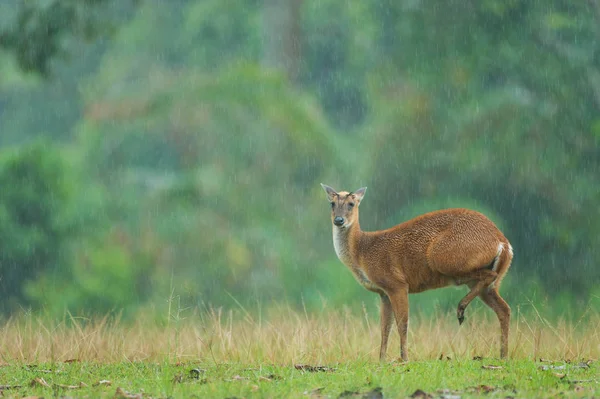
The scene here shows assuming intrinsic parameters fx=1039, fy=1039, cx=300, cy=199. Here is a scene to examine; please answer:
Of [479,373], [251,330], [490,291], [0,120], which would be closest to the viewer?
[479,373]

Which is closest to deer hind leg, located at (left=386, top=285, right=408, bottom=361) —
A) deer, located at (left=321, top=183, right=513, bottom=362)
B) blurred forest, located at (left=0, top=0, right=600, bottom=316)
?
deer, located at (left=321, top=183, right=513, bottom=362)

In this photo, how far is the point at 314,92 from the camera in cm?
3222

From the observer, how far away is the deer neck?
32.9 feet

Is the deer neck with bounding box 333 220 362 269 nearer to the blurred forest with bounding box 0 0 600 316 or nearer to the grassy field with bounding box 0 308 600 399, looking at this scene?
the grassy field with bounding box 0 308 600 399

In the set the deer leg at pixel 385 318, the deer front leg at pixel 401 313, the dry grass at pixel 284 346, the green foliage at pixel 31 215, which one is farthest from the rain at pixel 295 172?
the deer front leg at pixel 401 313

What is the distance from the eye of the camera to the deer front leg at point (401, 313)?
962 centimetres

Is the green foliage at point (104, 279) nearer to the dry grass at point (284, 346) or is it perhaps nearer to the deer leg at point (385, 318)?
the dry grass at point (284, 346)

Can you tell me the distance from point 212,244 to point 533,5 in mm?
7510

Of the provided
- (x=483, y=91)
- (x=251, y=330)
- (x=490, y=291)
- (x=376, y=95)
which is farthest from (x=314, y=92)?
(x=490, y=291)

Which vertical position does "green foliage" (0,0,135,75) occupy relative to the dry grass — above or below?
above

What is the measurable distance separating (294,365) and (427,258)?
5.25 ft

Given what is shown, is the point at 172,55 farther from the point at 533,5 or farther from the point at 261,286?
the point at 533,5

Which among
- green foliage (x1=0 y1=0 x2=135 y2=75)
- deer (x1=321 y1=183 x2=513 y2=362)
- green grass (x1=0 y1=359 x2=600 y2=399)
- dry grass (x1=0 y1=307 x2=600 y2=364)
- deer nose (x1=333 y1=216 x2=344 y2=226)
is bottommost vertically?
dry grass (x1=0 y1=307 x2=600 y2=364)

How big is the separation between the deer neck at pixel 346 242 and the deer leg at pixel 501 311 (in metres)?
1.30
